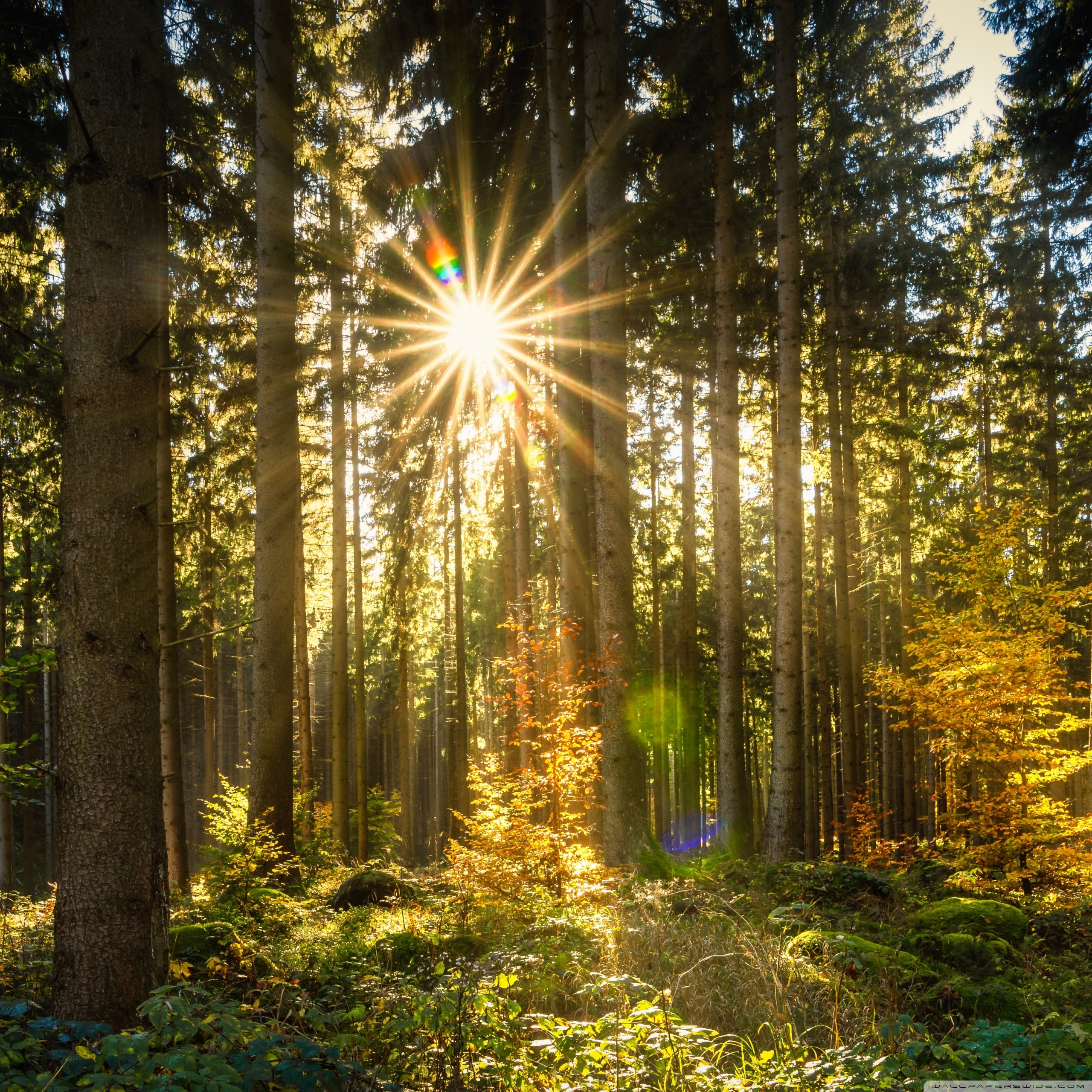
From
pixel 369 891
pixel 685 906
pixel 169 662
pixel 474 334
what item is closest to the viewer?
pixel 685 906

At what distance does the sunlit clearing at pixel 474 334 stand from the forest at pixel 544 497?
0.18 meters

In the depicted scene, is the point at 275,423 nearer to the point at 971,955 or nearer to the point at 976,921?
the point at 971,955

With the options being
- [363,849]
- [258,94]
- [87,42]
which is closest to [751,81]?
[258,94]

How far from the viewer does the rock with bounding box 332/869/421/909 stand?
805 cm

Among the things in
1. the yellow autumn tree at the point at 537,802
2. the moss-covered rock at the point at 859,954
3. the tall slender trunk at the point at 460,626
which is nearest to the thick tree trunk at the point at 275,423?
the yellow autumn tree at the point at 537,802

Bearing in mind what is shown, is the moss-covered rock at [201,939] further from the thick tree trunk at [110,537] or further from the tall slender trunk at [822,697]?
the tall slender trunk at [822,697]

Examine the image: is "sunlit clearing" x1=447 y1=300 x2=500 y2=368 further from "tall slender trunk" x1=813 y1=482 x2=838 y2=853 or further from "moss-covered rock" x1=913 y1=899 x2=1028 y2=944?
"moss-covered rock" x1=913 y1=899 x2=1028 y2=944

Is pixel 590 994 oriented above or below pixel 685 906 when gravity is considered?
above

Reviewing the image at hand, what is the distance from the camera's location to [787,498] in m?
10.1

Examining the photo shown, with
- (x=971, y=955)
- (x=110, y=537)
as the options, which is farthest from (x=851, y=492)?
(x=110, y=537)

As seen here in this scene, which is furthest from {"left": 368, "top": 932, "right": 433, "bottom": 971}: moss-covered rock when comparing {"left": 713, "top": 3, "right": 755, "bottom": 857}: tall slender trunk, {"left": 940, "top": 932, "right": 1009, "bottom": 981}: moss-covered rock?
{"left": 713, "top": 3, "right": 755, "bottom": 857}: tall slender trunk

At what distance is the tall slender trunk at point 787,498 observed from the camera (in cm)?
992

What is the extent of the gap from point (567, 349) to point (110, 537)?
7.26 meters

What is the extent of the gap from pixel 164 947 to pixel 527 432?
1031cm
